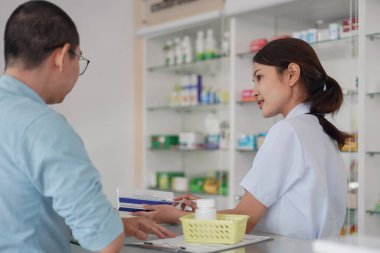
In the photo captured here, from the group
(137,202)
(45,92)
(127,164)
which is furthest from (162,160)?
(45,92)

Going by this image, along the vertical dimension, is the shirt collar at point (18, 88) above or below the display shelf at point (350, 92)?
below

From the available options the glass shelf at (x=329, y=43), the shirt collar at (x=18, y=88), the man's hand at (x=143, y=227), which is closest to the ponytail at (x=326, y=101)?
the man's hand at (x=143, y=227)

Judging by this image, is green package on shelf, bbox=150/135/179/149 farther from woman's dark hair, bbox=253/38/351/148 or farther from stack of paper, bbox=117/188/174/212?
woman's dark hair, bbox=253/38/351/148

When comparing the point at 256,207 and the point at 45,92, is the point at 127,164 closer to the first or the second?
the point at 256,207

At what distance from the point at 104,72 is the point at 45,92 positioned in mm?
3827

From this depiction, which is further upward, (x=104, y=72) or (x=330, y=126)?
(x=104, y=72)

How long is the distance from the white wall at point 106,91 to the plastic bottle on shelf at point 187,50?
59 centimetres

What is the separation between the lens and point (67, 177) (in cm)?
122

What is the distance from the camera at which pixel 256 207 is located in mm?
1958

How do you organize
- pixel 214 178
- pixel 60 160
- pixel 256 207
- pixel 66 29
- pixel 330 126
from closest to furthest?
pixel 60 160 → pixel 66 29 → pixel 256 207 → pixel 330 126 → pixel 214 178

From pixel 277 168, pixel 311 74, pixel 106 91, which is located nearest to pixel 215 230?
pixel 277 168

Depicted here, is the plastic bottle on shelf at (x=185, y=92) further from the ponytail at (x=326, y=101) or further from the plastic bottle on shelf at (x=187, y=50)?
the ponytail at (x=326, y=101)

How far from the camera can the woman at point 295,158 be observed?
1.96m

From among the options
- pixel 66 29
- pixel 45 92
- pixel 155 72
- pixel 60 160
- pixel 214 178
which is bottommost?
pixel 214 178
